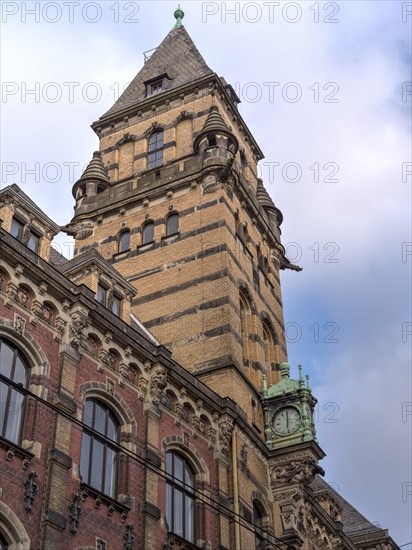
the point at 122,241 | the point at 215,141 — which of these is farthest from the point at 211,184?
the point at 122,241

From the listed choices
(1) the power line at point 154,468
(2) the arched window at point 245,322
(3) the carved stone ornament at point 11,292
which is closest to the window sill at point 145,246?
(2) the arched window at point 245,322

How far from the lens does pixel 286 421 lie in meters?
32.0

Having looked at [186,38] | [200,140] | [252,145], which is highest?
[186,38]

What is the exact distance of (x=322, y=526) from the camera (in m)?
36.0

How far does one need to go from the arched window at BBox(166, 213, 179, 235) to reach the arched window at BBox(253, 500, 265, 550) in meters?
12.9

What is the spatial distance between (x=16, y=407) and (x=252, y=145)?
96.7 ft

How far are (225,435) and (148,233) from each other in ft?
40.9

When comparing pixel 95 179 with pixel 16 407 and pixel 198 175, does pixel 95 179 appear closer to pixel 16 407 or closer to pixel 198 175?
pixel 198 175

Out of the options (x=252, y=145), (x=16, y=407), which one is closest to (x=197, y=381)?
(x=16, y=407)

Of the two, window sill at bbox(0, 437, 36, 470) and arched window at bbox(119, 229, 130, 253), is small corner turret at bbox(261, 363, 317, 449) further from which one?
window sill at bbox(0, 437, 36, 470)

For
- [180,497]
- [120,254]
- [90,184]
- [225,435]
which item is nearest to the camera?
[180,497]

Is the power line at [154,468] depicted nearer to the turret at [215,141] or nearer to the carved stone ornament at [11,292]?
the carved stone ornament at [11,292]

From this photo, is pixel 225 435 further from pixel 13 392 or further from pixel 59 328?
pixel 13 392

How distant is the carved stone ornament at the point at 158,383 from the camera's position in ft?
86.9
